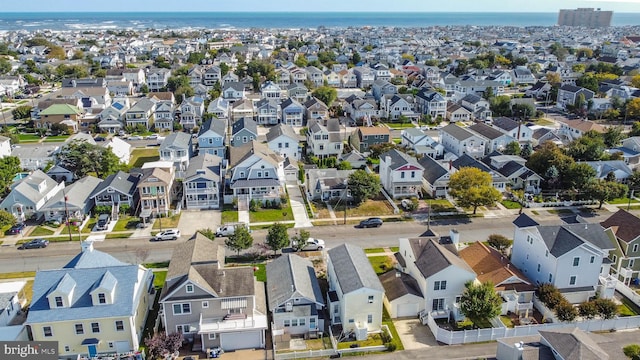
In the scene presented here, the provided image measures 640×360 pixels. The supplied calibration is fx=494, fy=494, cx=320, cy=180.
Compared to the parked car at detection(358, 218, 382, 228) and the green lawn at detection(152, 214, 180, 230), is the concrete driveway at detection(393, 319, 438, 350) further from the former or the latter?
the green lawn at detection(152, 214, 180, 230)

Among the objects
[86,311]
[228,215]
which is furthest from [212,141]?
[86,311]

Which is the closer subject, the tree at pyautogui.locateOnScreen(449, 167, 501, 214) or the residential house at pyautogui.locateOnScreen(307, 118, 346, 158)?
the tree at pyautogui.locateOnScreen(449, 167, 501, 214)

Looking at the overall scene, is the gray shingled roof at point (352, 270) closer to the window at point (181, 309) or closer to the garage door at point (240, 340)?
the garage door at point (240, 340)

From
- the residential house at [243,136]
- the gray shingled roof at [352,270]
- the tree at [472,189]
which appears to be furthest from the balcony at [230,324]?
the residential house at [243,136]

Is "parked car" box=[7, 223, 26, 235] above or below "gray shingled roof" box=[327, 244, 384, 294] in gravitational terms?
below

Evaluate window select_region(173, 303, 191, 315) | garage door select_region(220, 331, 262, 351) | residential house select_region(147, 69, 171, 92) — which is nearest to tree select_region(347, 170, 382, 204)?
garage door select_region(220, 331, 262, 351)

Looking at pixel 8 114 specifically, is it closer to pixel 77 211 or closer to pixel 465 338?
pixel 77 211

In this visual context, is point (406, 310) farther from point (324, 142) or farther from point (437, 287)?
point (324, 142)
